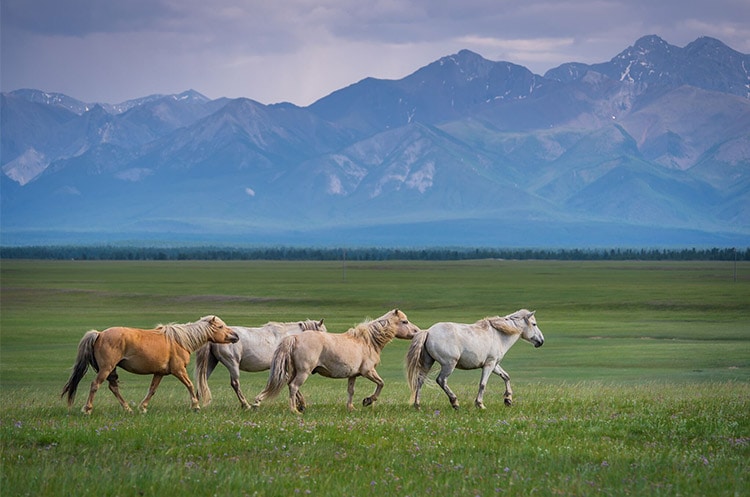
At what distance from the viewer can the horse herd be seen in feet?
56.6

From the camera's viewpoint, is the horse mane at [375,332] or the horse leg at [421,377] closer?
the horse leg at [421,377]

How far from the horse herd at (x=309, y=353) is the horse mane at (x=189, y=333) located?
0.6 inches

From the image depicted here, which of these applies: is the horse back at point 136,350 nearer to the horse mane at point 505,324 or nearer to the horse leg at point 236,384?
the horse leg at point 236,384

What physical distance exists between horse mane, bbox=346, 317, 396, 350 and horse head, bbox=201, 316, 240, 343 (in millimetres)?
2070

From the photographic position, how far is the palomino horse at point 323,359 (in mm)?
17406

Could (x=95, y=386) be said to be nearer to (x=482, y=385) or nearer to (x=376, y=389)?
(x=376, y=389)

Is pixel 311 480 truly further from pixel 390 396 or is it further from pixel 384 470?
pixel 390 396

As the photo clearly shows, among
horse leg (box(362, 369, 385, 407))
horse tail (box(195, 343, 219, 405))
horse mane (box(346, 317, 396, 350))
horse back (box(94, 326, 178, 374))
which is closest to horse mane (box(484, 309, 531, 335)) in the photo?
horse mane (box(346, 317, 396, 350))

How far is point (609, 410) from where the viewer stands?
16.8 metres

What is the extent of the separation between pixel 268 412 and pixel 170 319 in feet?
121

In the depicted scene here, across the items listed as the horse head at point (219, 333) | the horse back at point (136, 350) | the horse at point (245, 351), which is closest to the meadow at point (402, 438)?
the horse at point (245, 351)

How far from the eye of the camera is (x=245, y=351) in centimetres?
1989

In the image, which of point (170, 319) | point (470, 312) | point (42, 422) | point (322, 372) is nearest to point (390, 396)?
point (322, 372)

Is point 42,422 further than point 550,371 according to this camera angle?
No
